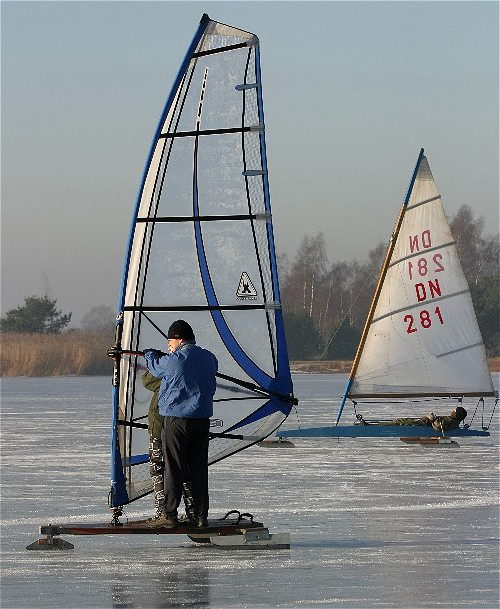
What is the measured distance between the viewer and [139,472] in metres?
11.6

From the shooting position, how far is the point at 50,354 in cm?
5731

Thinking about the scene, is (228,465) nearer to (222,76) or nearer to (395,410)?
(222,76)

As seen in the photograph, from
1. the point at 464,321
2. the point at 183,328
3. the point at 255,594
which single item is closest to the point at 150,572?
the point at 255,594

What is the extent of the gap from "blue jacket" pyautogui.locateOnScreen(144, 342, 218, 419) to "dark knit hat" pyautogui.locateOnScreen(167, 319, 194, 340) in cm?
7

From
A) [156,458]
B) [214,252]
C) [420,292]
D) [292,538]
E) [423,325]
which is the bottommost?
[292,538]

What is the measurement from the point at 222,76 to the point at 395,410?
878 inches

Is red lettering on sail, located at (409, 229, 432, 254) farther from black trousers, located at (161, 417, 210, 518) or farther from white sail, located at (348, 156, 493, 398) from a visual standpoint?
black trousers, located at (161, 417, 210, 518)

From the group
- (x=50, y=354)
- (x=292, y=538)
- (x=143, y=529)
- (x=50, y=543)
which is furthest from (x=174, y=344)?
(x=50, y=354)

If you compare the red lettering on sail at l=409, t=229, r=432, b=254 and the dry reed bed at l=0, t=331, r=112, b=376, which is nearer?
the red lettering on sail at l=409, t=229, r=432, b=254

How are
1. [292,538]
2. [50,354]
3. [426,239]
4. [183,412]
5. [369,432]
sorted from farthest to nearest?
[50,354], [426,239], [369,432], [292,538], [183,412]

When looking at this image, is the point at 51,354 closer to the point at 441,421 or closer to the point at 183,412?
the point at 441,421

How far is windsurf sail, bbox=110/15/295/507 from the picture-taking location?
11656 mm

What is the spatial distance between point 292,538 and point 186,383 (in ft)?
5.19

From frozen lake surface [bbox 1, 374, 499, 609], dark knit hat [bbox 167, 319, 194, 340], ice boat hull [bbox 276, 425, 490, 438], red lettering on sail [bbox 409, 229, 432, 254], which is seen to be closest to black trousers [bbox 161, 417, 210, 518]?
frozen lake surface [bbox 1, 374, 499, 609]
